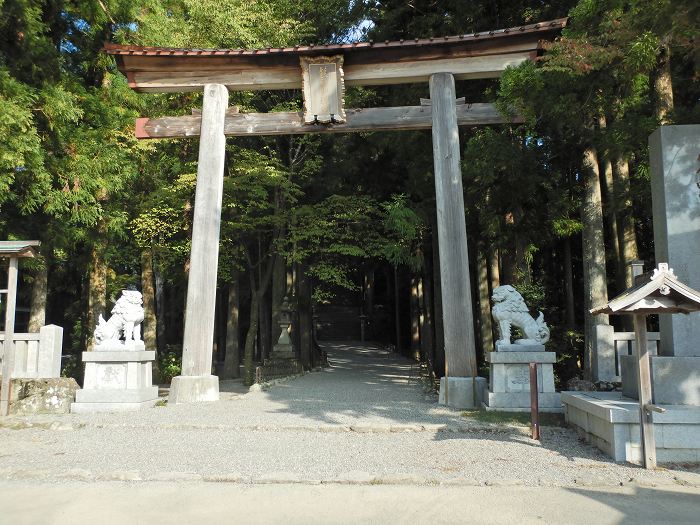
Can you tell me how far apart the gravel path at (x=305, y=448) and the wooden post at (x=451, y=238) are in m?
1.01

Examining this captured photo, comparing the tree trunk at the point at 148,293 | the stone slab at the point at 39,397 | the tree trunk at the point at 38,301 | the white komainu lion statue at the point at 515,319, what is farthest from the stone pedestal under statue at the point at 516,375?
the tree trunk at the point at 148,293

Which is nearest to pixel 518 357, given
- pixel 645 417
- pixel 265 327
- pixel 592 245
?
pixel 645 417

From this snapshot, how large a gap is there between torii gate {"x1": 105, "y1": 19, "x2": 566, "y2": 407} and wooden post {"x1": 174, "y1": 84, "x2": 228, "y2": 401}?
0.02 meters

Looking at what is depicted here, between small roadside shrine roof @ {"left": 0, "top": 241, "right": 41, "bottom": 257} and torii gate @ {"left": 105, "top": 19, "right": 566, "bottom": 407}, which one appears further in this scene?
torii gate @ {"left": 105, "top": 19, "right": 566, "bottom": 407}

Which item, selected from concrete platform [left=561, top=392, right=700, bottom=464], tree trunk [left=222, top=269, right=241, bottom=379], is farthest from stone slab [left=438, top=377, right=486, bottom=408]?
tree trunk [left=222, top=269, right=241, bottom=379]

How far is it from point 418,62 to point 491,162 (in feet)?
7.51

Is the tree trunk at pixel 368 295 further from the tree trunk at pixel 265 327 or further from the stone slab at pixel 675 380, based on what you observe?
the stone slab at pixel 675 380

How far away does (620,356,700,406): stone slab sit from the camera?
19.7ft

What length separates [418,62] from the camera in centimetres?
1050

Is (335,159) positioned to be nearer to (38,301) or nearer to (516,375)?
(38,301)

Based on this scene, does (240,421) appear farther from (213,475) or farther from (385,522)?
(385,522)

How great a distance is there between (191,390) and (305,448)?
3.98 m

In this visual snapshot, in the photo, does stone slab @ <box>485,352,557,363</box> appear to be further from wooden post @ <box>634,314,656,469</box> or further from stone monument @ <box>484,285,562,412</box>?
wooden post @ <box>634,314,656,469</box>

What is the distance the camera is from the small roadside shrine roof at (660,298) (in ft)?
17.6
